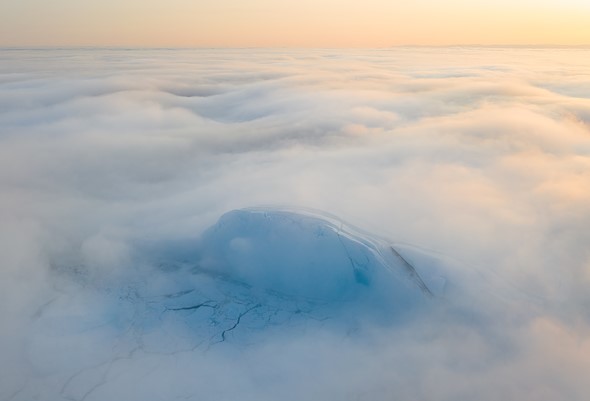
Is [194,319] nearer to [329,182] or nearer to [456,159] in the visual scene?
[329,182]

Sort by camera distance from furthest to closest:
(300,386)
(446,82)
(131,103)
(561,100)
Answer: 1. (446,82)
2. (131,103)
3. (561,100)
4. (300,386)

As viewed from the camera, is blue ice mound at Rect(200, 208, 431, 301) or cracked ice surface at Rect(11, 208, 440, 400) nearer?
cracked ice surface at Rect(11, 208, 440, 400)

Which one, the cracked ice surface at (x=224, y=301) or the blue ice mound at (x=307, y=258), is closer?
the cracked ice surface at (x=224, y=301)

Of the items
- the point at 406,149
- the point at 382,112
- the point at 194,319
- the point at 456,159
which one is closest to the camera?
the point at 194,319

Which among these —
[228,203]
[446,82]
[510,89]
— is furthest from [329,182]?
[446,82]
